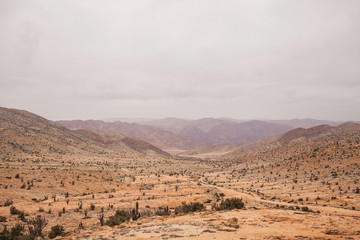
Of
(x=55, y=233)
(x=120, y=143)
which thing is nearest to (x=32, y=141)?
(x=120, y=143)

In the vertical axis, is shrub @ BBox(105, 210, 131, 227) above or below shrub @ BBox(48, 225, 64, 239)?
below

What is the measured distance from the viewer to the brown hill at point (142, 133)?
17612 centimetres

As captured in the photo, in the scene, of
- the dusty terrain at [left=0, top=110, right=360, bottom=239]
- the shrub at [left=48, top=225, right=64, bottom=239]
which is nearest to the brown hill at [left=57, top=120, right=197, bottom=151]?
the dusty terrain at [left=0, top=110, right=360, bottom=239]

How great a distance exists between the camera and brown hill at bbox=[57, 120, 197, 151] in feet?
578

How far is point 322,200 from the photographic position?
18766mm

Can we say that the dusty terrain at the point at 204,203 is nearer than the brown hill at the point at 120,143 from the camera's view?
Yes

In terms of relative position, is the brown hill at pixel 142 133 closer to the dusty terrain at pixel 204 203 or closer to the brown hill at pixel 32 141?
the brown hill at pixel 32 141

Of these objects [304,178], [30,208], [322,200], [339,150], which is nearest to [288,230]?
[322,200]

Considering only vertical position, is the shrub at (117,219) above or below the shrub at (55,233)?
below

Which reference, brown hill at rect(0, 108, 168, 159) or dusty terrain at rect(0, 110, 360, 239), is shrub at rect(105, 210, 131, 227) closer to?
dusty terrain at rect(0, 110, 360, 239)

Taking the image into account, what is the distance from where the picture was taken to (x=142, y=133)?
188250 mm

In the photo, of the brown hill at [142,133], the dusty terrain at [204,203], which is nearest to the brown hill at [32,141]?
the dusty terrain at [204,203]

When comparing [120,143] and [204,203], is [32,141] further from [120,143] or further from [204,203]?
[204,203]

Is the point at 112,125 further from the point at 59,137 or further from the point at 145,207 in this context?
the point at 145,207
